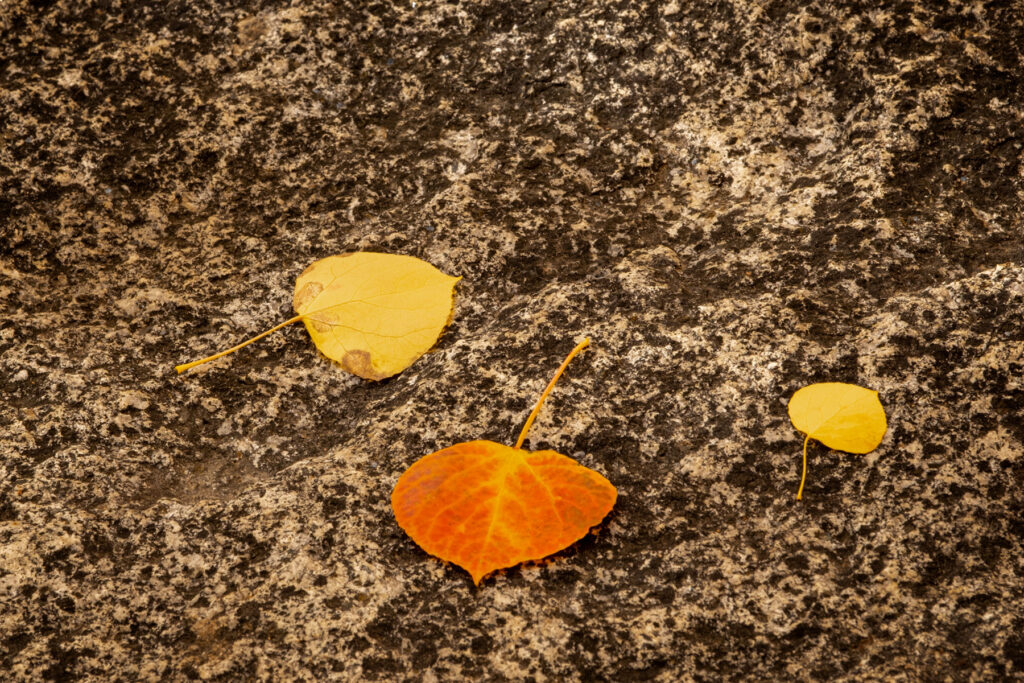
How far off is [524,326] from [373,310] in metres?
0.23

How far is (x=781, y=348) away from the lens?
122cm

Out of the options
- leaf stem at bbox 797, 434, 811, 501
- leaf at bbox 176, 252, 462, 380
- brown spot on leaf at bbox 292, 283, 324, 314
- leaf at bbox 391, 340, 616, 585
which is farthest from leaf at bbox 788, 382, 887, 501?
brown spot on leaf at bbox 292, 283, 324, 314

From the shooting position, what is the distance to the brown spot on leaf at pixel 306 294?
1.37 metres

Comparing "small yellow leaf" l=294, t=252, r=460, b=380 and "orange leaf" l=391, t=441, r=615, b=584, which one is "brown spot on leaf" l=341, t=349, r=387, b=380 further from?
"orange leaf" l=391, t=441, r=615, b=584

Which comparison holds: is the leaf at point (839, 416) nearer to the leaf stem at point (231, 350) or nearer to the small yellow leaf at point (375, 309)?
the small yellow leaf at point (375, 309)

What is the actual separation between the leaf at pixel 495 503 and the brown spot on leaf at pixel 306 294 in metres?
0.38

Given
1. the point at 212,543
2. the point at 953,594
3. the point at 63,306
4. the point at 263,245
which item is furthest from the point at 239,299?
the point at 953,594

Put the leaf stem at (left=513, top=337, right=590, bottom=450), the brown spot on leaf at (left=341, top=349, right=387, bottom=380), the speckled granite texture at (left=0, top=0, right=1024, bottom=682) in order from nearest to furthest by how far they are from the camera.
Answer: the speckled granite texture at (left=0, top=0, right=1024, bottom=682)
the leaf stem at (left=513, top=337, right=590, bottom=450)
the brown spot on leaf at (left=341, top=349, right=387, bottom=380)

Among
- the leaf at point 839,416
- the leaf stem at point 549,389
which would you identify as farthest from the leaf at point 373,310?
the leaf at point 839,416

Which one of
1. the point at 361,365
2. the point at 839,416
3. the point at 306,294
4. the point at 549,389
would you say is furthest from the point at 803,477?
the point at 306,294

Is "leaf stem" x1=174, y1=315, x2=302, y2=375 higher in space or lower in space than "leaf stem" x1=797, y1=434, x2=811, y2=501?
lower

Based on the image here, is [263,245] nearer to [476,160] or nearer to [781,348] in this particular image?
[476,160]

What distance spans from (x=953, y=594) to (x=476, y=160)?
3.18 feet

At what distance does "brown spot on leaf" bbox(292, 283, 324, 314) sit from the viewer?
54.1 inches
